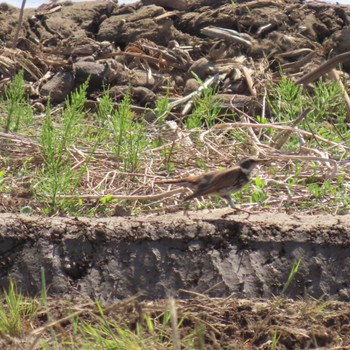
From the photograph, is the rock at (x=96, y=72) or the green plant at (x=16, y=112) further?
the rock at (x=96, y=72)

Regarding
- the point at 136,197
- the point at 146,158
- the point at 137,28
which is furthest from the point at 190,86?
the point at 136,197

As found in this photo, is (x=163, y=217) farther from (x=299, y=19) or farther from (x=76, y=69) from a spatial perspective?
(x=299, y=19)

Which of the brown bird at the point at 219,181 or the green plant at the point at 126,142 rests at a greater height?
the brown bird at the point at 219,181

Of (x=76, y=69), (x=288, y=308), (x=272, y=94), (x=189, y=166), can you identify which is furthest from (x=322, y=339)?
(x=76, y=69)

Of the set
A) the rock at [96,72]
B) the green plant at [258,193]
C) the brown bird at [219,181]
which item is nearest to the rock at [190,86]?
the rock at [96,72]

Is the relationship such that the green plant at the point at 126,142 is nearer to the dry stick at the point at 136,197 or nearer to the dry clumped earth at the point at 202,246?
the dry clumped earth at the point at 202,246

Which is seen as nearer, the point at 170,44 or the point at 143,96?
the point at 143,96

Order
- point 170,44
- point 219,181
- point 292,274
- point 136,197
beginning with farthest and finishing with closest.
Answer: point 170,44 → point 136,197 → point 219,181 → point 292,274

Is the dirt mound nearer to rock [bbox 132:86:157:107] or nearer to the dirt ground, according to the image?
rock [bbox 132:86:157:107]

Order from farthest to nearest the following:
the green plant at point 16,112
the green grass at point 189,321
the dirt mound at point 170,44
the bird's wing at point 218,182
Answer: the dirt mound at point 170,44 < the green plant at point 16,112 < the bird's wing at point 218,182 < the green grass at point 189,321

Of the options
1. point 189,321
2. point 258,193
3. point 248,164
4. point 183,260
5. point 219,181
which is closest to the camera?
point 189,321

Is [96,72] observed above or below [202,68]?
below

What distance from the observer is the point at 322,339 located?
3771mm

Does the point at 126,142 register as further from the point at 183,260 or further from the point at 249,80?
the point at 249,80
